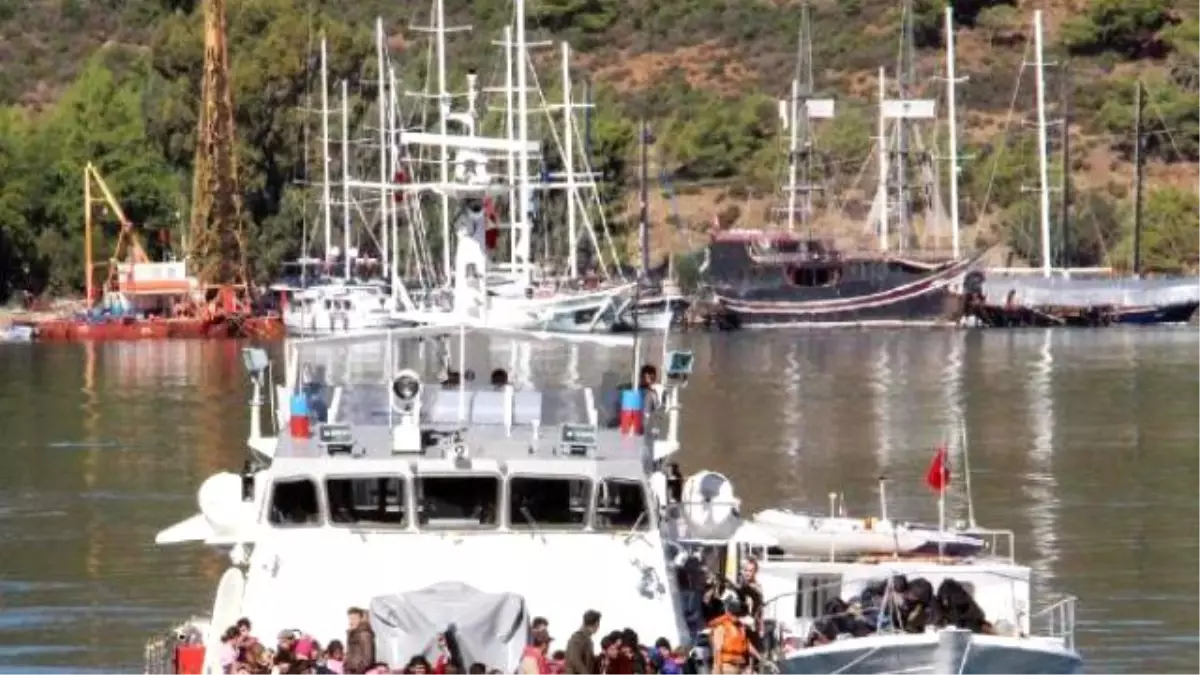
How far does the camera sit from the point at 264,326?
130m

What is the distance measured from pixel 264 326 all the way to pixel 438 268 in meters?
19.3

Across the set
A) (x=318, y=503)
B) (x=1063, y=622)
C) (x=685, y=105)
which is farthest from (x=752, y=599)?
(x=685, y=105)

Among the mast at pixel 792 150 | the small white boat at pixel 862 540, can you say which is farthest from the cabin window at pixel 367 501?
the mast at pixel 792 150

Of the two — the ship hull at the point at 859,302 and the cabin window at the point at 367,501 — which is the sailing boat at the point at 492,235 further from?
the ship hull at the point at 859,302

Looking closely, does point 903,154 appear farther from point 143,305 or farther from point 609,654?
point 609,654

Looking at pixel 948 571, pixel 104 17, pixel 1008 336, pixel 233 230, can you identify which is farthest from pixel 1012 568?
pixel 104 17

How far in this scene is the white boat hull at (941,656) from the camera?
3284cm

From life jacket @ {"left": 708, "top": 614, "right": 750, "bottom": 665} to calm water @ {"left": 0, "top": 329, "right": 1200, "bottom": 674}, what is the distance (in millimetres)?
3506

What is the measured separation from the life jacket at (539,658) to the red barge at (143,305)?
98007 millimetres

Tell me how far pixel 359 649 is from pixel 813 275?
354 ft

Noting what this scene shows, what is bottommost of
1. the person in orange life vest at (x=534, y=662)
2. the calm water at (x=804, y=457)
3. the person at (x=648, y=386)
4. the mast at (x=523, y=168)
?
the calm water at (x=804, y=457)

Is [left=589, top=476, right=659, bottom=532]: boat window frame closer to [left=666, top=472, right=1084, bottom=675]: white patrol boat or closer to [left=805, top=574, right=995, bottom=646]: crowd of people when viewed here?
[left=666, top=472, right=1084, bottom=675]: white patrol boat

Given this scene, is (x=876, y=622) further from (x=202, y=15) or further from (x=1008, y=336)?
(x=202, y=15)

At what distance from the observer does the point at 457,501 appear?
30.1m
